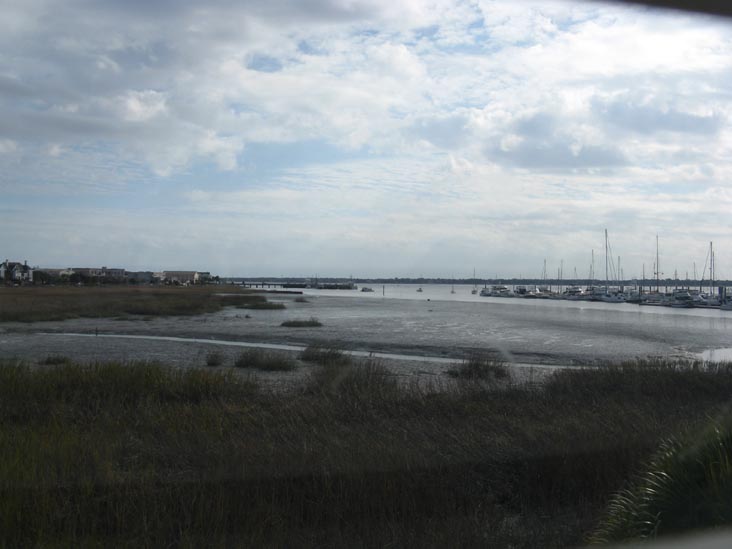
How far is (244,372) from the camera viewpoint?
19891 millimetres

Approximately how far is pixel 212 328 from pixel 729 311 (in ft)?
213

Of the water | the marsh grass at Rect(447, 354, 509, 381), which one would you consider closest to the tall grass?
the marsh grass at Rect(447, 354, 509, 381)

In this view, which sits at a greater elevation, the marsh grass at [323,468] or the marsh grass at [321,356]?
the marsh grass at [323,468]

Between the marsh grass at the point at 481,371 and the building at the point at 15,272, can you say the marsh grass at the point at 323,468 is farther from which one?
the building at the point at 15,272

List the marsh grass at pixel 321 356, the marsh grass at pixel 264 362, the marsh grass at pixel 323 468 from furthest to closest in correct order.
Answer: the marsh grass at pixel 321 356, the marsh grass at pixel 264 362, the marsh grass at pixel 323 468

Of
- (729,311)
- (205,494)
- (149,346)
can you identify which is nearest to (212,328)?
(149,346)

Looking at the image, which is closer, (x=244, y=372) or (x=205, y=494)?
(x=205, y=494)

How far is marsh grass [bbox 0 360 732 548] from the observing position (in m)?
6.45

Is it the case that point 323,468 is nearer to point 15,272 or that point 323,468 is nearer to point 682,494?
point 682,494

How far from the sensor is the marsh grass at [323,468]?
254 inches

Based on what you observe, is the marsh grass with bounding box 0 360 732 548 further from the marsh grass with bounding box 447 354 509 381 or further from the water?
the water

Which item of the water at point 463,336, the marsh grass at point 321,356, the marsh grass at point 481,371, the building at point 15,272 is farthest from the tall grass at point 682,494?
the building at point 15,272

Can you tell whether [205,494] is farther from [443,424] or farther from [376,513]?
[443,424]

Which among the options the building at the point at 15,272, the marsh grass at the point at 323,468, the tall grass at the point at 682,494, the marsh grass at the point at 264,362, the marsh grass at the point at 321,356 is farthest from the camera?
the building at the point at 15,272
